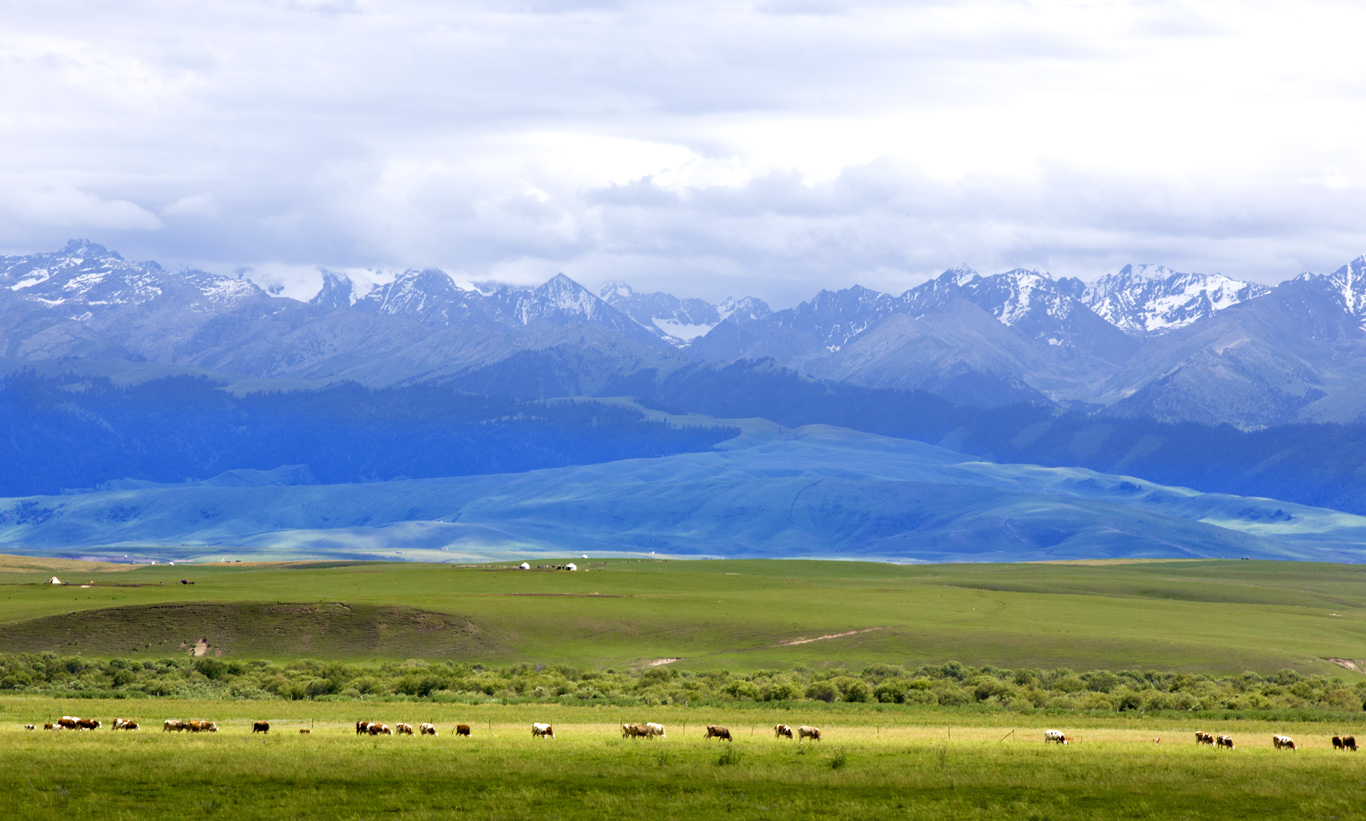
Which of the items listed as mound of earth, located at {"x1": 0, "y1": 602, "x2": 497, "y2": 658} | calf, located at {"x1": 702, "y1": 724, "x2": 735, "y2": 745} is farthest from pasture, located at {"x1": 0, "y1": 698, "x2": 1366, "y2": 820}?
mound of earth, located at {"x1": 0, "y1": 602, "x2": 497, "y2": 658}

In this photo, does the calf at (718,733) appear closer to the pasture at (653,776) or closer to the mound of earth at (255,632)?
the pasture at (653,776)

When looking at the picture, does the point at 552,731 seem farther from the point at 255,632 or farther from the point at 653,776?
the point at 255,632

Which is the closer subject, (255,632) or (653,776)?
(653,776)

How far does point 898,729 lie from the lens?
5525cm

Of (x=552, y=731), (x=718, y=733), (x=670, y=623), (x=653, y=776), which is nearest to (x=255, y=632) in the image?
(x=670, y=623)

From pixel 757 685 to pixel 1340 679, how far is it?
4085 cm

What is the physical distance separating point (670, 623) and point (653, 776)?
233ft

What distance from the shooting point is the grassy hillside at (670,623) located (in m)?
95.6

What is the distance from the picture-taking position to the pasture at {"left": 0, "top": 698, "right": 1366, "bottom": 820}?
3512 cm

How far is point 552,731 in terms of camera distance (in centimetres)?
5000

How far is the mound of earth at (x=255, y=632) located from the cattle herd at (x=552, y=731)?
44.0m

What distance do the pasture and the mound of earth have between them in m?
44.2

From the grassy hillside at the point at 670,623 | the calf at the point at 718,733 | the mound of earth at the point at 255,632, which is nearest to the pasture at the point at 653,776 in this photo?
the calf at the point at 718,733

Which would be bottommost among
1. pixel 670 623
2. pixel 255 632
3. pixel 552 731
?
pixel 552 731
